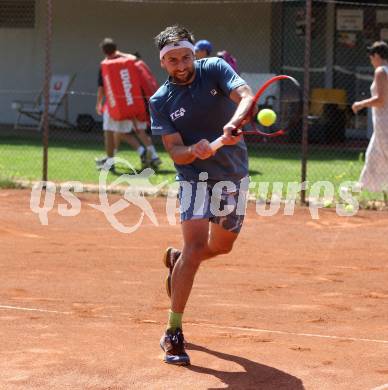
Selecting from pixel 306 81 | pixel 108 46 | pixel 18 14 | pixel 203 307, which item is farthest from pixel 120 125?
pixel 203 307

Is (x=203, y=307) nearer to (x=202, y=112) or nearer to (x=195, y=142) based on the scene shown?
(x=195, y=142)

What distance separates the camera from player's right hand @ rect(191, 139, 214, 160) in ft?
20.8

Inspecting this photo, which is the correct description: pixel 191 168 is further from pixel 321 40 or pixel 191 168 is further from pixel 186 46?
pixel 321 40

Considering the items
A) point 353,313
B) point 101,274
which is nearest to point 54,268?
point 101,274

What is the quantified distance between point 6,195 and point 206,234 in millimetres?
7693

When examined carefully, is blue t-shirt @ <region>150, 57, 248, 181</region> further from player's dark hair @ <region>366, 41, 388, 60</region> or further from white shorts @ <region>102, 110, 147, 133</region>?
white shorts @ <region>102, 110, 147, 133</region>

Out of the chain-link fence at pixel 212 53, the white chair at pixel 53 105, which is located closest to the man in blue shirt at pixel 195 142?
the chain-link fence at pixel 212 53

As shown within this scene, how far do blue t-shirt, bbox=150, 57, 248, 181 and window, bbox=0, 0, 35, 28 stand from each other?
16.8m

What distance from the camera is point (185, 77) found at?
6664 mm

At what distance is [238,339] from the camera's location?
7055 mm

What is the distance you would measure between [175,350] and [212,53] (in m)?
15.4

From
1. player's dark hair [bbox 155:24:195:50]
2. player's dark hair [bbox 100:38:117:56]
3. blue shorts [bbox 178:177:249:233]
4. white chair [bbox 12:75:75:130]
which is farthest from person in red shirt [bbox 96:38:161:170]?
player's dark hair [bbox 155:24:195:50]

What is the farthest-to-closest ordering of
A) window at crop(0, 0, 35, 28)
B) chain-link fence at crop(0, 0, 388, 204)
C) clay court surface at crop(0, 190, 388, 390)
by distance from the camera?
window at crop(0, 0, 35, 28) → chain-link fence at crop(0, 0, 388, 204) → clay court surface at crop(0, 190, 388, 390)

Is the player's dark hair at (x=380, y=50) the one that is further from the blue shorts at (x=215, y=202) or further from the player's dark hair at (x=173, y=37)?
the player's dark hair at (x=173, y=37)
